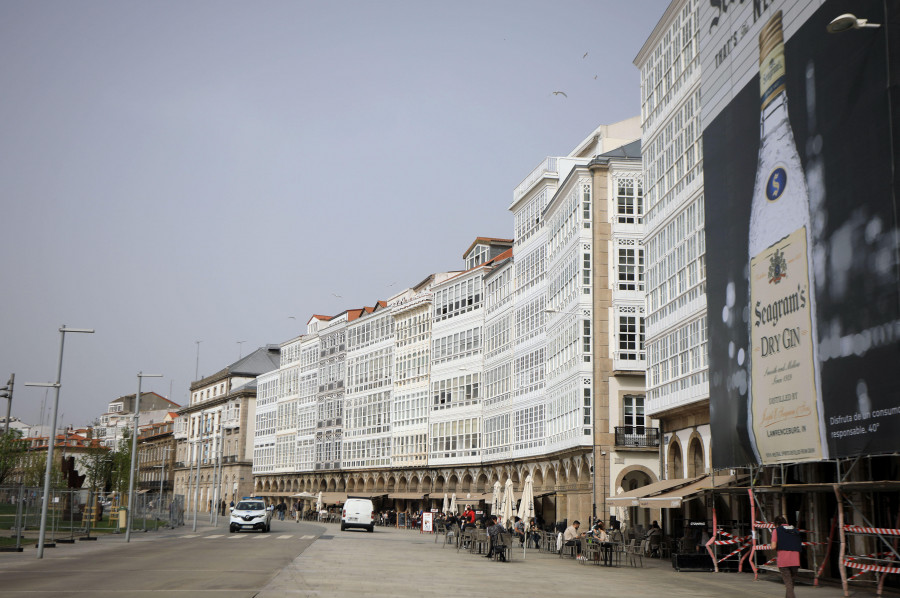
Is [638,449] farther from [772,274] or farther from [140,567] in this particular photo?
[140,567]

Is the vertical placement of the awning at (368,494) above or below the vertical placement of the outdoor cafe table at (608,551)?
above

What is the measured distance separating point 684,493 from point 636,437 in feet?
59.5

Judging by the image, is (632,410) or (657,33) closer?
(657,33)

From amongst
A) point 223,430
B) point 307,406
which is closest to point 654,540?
point 307,406

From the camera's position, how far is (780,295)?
1068 inches

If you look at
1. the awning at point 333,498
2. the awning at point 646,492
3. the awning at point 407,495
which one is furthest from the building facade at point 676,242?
the awning at point 333,498

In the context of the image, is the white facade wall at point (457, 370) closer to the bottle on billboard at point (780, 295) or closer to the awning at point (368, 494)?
the awning at point (368, 494)

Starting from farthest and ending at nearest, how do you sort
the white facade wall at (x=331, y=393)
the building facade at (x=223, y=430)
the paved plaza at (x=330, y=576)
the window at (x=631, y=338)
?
the building facade at (x=223, y=430), the white facade wall at (x=331, y=393), the window at (x=631, y=338), the paved plaza at (x=330, y=576)

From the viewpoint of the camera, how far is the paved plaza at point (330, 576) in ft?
67.1

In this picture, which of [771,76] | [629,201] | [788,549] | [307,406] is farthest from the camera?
[307,406]

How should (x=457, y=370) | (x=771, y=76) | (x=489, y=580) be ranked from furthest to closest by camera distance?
1. (x=457, y=370)
2. (x=771, y=76)
3. (x=489, y=580)

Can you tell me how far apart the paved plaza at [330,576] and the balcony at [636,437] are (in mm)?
14733

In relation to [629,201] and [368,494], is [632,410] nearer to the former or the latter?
[629,201]

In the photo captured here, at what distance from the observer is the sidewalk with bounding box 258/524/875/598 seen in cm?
2152
